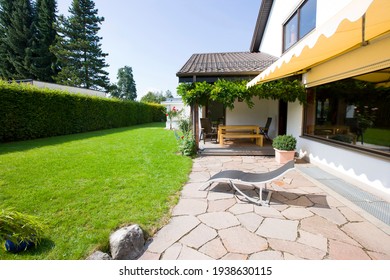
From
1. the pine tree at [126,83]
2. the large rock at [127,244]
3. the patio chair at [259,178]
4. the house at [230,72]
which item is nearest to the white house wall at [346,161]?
the patio chair at [259,178]

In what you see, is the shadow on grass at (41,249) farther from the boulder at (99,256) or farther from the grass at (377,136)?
the grass at (377,136)

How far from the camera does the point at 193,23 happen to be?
1384cm

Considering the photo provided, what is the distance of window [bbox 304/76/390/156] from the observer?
5.29m

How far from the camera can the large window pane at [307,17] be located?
26.8 feet

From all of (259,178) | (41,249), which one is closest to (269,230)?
(259,178)

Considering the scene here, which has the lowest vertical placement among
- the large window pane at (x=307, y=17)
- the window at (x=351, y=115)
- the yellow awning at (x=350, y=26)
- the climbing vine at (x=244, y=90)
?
the window at (x=351, y=115)

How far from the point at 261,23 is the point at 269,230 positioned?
14.7m

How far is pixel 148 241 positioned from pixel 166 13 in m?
12.9

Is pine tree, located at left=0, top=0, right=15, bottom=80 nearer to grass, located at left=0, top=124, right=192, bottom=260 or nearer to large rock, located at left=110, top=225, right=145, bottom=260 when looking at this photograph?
grass, located at left=0, top=124, right=192, bottom=260

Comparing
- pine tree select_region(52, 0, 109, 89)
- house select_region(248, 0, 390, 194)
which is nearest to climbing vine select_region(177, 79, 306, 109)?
house select_region(248, 0, 390, 194)

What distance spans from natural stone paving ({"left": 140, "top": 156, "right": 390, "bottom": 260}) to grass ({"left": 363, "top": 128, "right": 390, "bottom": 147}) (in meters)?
1.86

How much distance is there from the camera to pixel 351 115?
6504 millimetres

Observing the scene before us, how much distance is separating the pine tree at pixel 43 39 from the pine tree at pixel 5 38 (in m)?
3.83
